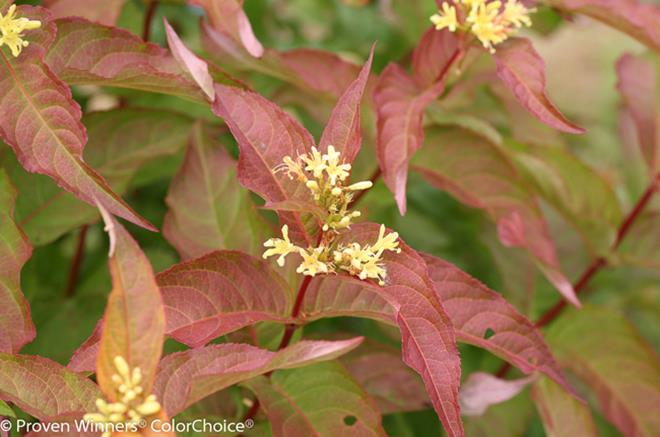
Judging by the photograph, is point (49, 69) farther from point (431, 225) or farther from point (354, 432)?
point (431, 225)

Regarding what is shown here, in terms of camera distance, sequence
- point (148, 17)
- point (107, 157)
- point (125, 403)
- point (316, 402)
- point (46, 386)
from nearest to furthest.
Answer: point (125, 403) < point (46, 386) < point (316, 402) < point (107, 157) < point (148, 17)

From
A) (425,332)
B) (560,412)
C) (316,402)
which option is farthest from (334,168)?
(560,412)

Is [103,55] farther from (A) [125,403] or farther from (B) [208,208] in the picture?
(A) [125,403]

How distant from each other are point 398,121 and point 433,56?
14cm

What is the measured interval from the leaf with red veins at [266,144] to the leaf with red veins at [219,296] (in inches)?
2.3

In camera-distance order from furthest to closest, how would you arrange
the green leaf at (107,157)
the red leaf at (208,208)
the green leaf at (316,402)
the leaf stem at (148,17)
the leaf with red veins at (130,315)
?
the leaf stem at (148,17) < the green leaf at (107,157) < the red leaf at (208,208) < the green leaf at (316,402) < the leaf with red veins at (130,315)

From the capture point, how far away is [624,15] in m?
0.99

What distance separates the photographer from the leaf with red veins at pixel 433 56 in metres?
0.99

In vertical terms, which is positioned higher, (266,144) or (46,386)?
(266,144)

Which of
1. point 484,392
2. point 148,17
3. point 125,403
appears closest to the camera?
point 125,403

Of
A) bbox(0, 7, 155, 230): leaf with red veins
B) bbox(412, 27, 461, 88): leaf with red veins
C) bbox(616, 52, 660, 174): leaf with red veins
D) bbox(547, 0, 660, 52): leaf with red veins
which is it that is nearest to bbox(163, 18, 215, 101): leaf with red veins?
bbox(0, 7, 155, 230): leaf with red veins

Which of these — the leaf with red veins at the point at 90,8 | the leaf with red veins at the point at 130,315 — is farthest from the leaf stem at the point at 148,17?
the leaf with red veins at the point at 130,315

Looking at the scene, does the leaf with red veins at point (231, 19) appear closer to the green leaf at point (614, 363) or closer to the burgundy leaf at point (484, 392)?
the burgundy leaf at point (484, 392)

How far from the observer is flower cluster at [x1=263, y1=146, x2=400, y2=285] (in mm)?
→ 706
